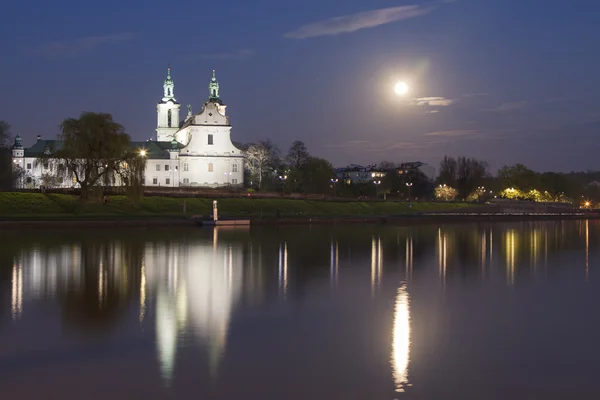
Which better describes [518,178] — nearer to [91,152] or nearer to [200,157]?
[200,157]

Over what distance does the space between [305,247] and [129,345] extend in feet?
69.4

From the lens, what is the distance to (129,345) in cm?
1293

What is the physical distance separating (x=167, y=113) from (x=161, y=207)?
56400 mm

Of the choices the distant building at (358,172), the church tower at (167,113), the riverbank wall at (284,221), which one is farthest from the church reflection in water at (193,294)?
the distant building at (358,172)

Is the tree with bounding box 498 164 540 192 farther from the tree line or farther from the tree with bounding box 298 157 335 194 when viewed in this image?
the tree with bounding box 298 157 335 194

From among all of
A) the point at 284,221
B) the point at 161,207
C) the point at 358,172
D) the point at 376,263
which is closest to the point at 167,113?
the point at 161,207

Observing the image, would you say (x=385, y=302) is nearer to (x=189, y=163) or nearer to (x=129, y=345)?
(x=129, y=345)

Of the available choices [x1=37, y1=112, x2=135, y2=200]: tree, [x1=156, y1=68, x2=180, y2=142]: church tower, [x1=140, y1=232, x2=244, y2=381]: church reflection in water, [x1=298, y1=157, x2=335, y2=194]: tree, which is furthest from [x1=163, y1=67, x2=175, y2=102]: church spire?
[x1=140, y1=232, x2=244, y2=381]: church reflection in water

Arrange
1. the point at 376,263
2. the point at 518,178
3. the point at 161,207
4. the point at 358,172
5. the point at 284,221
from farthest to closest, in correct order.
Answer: the point at 358,172, the point at 518,178, the point at 161,207, the point at 284,221, the point at 376,263

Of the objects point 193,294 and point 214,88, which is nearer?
point 193,294

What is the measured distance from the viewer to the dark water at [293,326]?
425 inches

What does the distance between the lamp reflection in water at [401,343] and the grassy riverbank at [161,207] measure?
3511 cm

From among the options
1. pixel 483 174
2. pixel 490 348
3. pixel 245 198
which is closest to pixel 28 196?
pixel 245 198

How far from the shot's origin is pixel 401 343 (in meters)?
13.4
